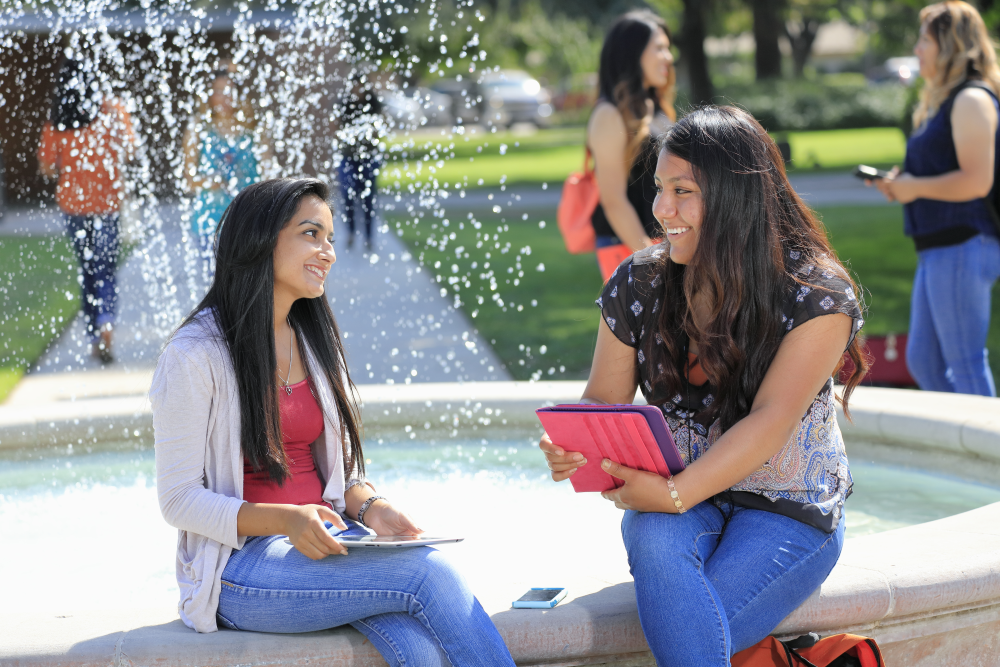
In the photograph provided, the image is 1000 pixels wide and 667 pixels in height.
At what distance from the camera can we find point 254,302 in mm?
2568

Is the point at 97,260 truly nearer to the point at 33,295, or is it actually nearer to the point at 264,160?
the point at 264,160

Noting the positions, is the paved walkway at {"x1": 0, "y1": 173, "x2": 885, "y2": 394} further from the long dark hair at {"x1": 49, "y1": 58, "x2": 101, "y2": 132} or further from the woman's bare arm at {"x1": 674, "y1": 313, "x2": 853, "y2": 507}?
the woman's bare arm at {"x1": 674, "y1": 313, "x2": 853, "y2": 507}

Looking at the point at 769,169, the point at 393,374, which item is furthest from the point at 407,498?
the point at 393,374

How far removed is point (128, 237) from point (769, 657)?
22.0ft

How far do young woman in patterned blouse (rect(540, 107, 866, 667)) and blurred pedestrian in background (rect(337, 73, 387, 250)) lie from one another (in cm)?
444

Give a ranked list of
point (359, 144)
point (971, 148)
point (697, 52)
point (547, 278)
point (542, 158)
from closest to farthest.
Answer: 1. point (971, 148)
2. point (359, 144)
3. point (547, 278)
4. point (697, 52)
5. point (542, 158)

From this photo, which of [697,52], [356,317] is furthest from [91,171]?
[697,52]

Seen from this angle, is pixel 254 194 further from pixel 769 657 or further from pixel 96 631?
pixel 769 657

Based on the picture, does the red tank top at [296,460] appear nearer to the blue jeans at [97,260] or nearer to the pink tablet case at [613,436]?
the pink tablet case at [613,436]

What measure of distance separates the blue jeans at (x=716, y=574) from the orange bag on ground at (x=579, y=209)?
7.92 feet

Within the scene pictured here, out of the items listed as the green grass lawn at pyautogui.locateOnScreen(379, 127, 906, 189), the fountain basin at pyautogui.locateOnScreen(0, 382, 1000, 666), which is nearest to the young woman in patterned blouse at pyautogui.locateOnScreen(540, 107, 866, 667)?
the fountain basin at pyautogui.locateOnScreen(0, 382, 1000, 666)

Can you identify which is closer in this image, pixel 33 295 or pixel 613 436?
pixel 613 436

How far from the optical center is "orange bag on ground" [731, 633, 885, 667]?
7.84ft

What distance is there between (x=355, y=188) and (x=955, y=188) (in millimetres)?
8215
